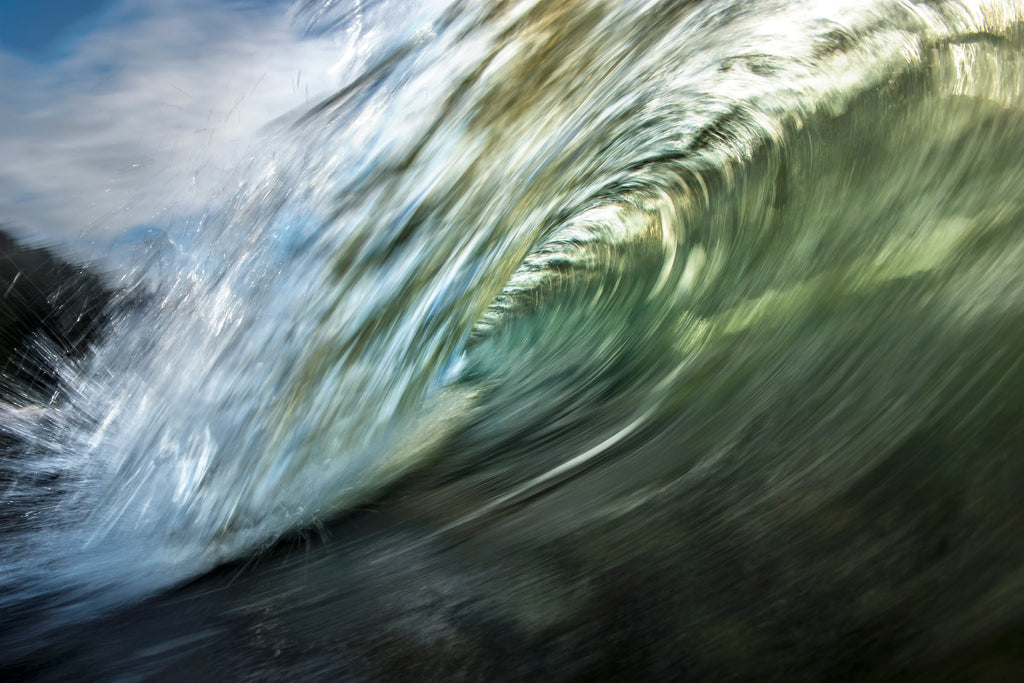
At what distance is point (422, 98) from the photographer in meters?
1.71

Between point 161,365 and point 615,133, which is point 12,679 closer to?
point 161,365

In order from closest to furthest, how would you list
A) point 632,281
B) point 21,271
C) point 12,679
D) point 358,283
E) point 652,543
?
point 652,543
point 12,679
point 358,283
point 632,281
point 21,271

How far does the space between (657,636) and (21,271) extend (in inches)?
112

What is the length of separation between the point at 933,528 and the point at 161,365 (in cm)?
156

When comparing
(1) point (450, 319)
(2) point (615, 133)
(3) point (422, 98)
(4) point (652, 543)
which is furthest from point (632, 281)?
(4) point (652, 543)

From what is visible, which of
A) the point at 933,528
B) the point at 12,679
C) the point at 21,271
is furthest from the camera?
the point at 21,271

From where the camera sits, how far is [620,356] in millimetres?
1645

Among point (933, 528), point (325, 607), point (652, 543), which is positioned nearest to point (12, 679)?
point (325, 607)

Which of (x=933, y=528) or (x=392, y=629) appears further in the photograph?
(x=392, y=629)

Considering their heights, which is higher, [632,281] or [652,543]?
[632,281]

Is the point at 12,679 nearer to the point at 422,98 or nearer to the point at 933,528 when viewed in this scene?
the point at 933,528

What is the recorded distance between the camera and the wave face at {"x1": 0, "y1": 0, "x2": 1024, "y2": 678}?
0.65 m

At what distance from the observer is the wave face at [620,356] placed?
2.14 feet

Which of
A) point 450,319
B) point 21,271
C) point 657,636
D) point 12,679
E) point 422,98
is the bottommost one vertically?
point 657,636
